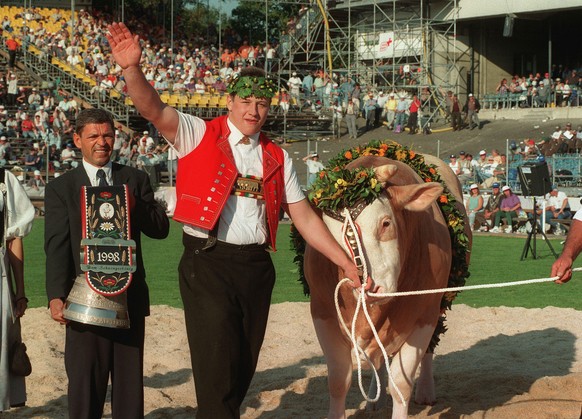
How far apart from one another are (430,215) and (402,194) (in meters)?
0.93

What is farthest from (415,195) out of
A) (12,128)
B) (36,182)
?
(12,128)

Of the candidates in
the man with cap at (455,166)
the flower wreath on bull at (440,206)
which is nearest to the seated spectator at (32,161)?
the man with cap at (455,166)

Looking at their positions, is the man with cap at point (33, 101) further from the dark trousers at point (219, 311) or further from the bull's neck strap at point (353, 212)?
the dark trousers at point (219, 311)

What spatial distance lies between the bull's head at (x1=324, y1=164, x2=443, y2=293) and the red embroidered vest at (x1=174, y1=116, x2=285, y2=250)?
19.9 inches

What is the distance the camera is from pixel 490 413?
7.20 meters

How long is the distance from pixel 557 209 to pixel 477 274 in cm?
815

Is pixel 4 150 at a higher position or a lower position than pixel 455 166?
higher

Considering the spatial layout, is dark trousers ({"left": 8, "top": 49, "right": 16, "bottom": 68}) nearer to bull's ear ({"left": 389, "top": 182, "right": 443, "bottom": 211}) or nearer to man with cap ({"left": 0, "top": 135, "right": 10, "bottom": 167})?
man with cap ({"left": 0, "top": 135, "right": 10, "bottom": 167})

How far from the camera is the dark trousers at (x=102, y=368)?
5.54 m

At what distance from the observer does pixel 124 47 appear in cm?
504

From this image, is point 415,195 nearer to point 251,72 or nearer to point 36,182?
point 251,72

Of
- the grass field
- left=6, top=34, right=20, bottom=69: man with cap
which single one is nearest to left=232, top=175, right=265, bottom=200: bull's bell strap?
the grass field

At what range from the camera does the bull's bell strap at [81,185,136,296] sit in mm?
5391

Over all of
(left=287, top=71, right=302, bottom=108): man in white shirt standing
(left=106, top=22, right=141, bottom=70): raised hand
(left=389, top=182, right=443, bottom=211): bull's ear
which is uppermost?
(left=287, top=71, right=302, bottom=108): man in white shirt standing
